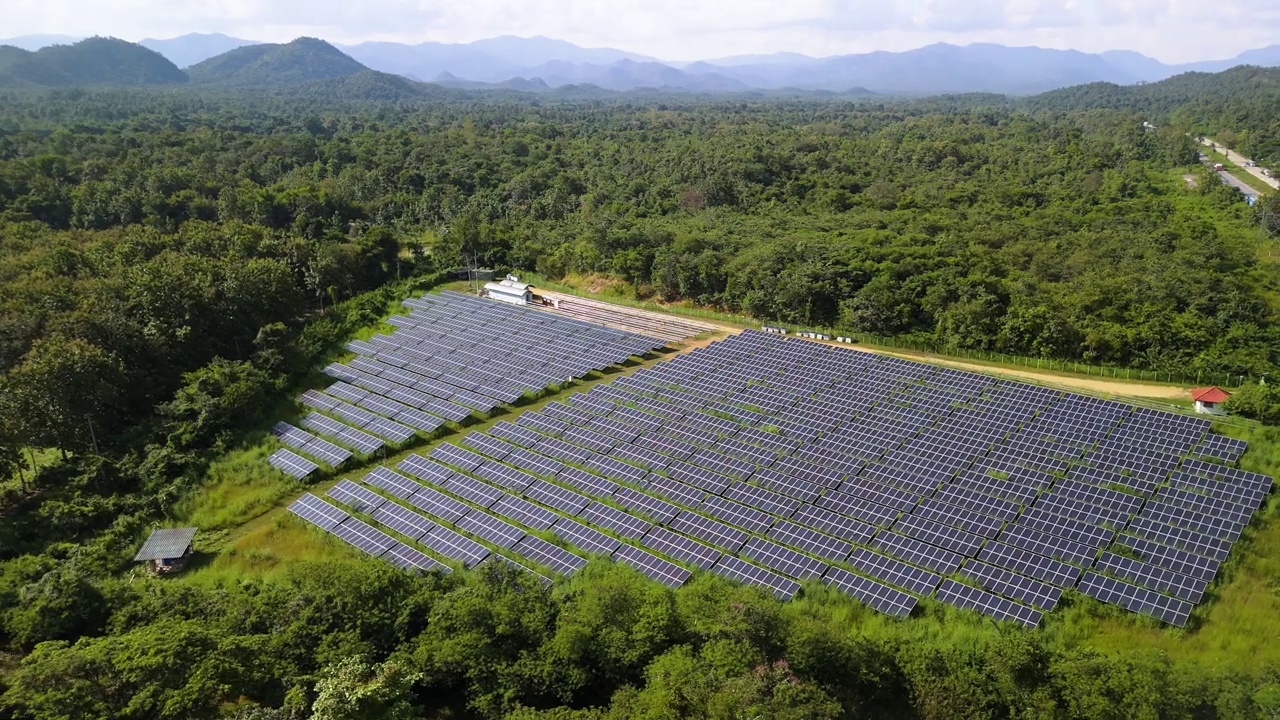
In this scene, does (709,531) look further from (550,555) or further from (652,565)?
(550,555)

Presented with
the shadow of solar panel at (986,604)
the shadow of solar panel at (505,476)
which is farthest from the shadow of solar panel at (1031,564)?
the shadow of solar panel at (505,476)

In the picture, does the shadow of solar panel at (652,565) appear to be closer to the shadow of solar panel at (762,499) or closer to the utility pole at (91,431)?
the shadow of solar panel at (762,499)

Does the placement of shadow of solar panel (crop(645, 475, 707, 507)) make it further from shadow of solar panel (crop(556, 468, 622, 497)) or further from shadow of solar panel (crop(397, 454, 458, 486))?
shadow of solar panel (crop(397, 454, 458, 486))

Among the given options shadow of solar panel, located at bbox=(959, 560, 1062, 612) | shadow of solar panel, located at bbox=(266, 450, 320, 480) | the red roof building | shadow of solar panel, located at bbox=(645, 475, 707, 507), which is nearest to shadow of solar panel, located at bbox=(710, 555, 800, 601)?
shadow of solar panel, located at bbox=(645, 475, 707, 507)

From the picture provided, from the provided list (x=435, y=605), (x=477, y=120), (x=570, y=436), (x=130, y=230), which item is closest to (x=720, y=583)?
(x=435, y=605)

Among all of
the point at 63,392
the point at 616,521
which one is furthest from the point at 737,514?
the point at 63,392
